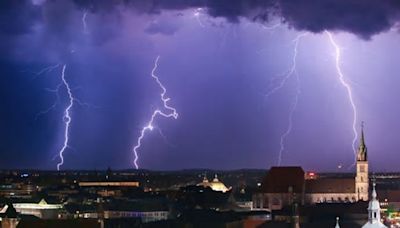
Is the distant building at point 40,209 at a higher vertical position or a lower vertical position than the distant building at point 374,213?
higher

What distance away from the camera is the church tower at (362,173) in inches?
3898

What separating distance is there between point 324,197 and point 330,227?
34337 mm

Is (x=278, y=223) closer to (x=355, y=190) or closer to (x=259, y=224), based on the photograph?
(x=259, y=224)

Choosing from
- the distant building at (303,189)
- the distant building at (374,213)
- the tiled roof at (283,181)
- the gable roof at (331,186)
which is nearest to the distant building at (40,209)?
the distant building at (303,189)

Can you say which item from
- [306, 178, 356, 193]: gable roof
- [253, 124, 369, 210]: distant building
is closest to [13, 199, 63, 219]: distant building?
[253, 124, 369, 210]: distant building

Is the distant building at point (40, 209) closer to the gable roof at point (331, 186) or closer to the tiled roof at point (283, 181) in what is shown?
the tiled roof at point (283, 181)

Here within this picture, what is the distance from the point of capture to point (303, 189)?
101000mm

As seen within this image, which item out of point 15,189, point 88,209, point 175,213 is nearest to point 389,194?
point 175,213

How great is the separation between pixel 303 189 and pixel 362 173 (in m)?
6.01

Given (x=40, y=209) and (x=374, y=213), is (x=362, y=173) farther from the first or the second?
(x=374, y=213)

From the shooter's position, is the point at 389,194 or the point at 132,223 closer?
the point at 132,223

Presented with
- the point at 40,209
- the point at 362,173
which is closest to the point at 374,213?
the point at 362,173

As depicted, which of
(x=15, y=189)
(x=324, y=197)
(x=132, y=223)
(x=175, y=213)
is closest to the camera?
(x=132, y=223)

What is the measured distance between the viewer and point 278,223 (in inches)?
2815
